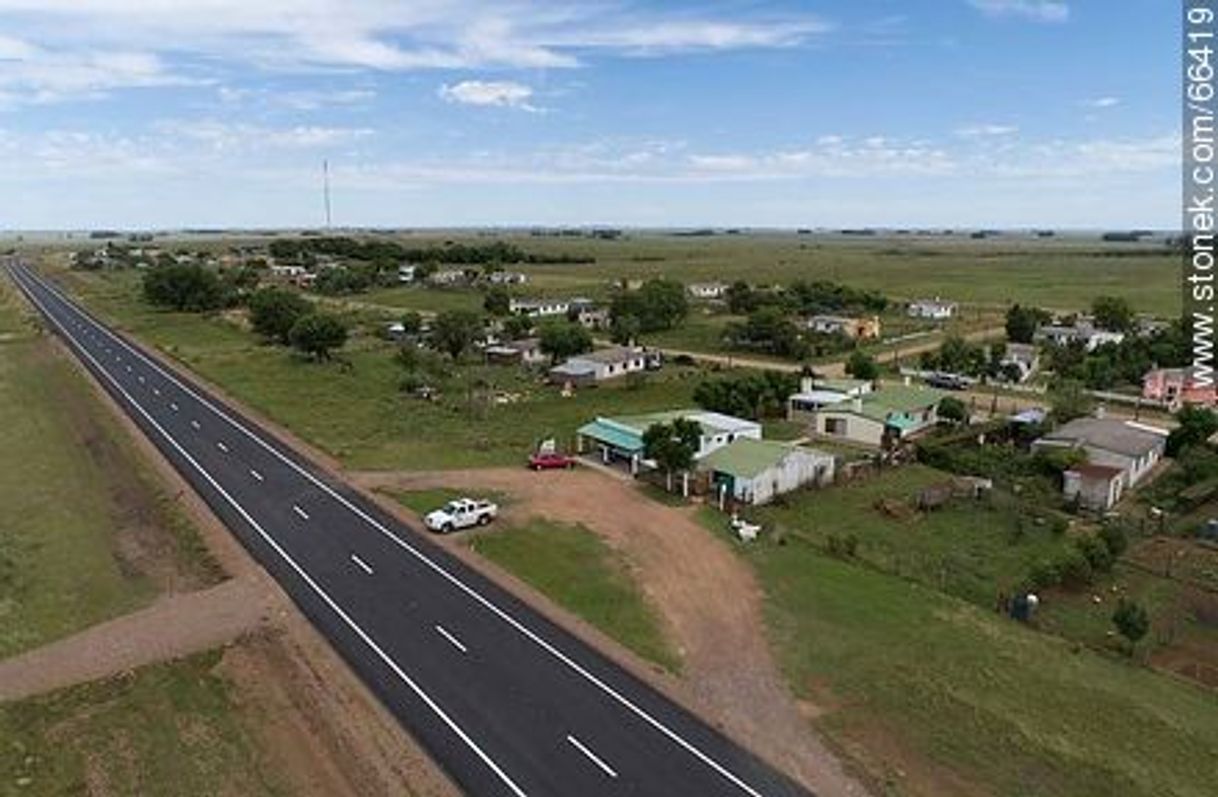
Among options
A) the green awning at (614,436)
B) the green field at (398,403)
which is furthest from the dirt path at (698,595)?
the green field at (398,403)

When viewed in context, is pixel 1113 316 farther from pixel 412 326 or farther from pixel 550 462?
pixel 550 462

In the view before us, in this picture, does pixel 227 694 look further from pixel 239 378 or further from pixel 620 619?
pixel 239 378

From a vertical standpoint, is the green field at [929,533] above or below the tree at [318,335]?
below

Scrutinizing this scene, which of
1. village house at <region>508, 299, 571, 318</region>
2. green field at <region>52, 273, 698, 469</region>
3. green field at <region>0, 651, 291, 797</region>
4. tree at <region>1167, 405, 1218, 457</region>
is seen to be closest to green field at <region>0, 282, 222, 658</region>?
green field at <region>0, 651, 291, 797</region>

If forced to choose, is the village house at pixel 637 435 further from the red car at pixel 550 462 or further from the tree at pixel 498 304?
the tree at pixel 498 304

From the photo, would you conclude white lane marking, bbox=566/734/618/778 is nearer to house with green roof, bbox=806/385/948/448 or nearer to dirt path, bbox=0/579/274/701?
dirt path, bbox=0/579/274/701

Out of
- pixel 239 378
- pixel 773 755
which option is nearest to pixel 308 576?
pixel 773 755

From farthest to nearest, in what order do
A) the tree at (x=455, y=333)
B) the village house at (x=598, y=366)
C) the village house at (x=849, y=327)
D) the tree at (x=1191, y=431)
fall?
the village house at (x=849, y=327)
the tree at (x=455, y=333)
the village house at (x=598, y=366)
the tree at (x=1191, y=431)
